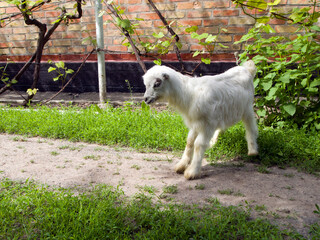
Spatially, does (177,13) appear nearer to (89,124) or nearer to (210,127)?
(89,124)

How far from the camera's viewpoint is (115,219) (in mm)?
2348

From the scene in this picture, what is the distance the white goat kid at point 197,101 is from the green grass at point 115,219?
0.78m

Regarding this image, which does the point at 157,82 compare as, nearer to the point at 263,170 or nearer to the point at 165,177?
the point at 165,177

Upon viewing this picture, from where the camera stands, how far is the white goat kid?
3.15 m

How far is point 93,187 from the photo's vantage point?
9.78 feet

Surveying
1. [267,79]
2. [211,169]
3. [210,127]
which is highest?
[267,79]

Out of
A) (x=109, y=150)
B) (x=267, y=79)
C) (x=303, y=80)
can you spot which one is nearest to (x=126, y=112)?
(x=109, y=150)

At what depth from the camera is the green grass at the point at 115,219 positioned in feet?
7.25

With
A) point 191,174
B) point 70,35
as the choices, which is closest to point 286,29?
point 191,174

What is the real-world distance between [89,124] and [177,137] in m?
1.43

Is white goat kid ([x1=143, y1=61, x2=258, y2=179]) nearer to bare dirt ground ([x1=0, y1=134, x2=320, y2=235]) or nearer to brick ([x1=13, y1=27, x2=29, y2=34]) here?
bare dirt ground ([x1=0, y1=134, x2=320, y2=235])

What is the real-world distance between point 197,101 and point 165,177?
0.87m

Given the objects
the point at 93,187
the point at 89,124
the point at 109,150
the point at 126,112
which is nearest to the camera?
the point at 93,187

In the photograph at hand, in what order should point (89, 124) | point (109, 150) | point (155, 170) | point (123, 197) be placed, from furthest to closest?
point (89, 124) < point (109, 150) < point (155, 170) < point (123, 197)
